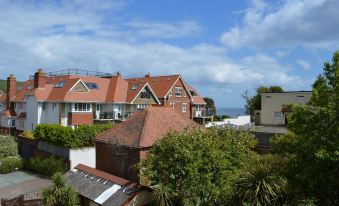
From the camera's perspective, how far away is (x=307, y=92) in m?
46.2

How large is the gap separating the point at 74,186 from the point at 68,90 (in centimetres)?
2564

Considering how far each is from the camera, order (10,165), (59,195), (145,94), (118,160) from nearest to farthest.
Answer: (59,195) < (118,160) < (10,165) < (145,94)

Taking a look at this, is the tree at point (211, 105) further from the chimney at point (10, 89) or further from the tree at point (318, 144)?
the tree at point (318, 144)

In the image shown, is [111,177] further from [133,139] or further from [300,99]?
[300,99]

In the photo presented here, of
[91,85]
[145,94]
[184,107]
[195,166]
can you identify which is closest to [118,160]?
[195,166]

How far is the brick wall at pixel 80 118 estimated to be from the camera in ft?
168

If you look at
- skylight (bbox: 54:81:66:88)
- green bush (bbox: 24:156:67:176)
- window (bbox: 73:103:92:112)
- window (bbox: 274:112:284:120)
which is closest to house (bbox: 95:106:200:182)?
green bush (bbox: 24:156:67:176)

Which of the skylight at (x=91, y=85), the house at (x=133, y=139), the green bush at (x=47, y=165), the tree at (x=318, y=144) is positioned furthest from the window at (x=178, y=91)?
the tree at (x=318, y=144)

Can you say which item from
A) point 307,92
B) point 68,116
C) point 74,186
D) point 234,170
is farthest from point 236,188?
point 68,116

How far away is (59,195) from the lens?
26.3m

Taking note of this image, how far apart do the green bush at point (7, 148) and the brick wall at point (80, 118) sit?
791 cm

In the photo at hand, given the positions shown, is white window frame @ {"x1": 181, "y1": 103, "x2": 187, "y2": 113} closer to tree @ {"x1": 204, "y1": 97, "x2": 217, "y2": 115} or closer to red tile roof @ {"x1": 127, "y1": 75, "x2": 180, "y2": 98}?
red tile roof @ {"x1": 127, "y1": 75, "x2": 180, "y2": 98}

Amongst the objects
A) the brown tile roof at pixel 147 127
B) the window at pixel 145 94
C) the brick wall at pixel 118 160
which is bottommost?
the brick wall at pixel 118 160

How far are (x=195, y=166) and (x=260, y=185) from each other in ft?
14.1
